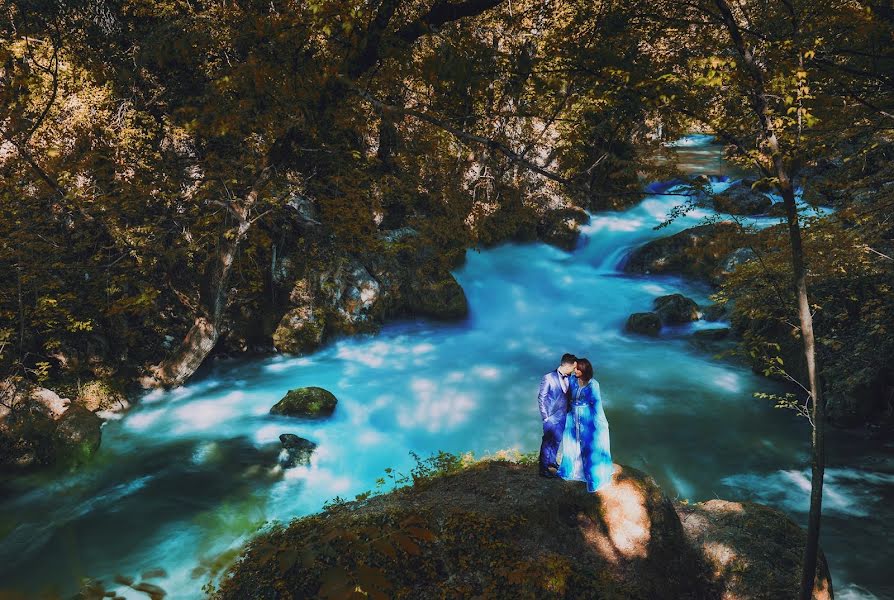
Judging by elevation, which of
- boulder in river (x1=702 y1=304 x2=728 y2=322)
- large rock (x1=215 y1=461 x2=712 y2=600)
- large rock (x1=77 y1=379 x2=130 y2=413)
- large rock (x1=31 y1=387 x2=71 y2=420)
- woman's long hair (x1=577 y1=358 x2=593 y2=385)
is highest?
woman's long hair (x1=577 y1=358 x2=593 y2=385)

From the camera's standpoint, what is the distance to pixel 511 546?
4.93 meters

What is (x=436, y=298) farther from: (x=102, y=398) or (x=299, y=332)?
(x=102, y=398)

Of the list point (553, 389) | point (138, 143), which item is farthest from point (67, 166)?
point (553, 389)

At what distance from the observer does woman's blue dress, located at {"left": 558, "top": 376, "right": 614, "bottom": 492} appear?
5.57 m

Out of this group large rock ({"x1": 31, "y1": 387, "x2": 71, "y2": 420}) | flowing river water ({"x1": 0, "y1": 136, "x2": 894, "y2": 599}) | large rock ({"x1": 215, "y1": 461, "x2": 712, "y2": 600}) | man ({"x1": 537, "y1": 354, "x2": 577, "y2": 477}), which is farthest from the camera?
large rock ({"x1": 31, "y1": 387, "x2": 71, "y2": 420})

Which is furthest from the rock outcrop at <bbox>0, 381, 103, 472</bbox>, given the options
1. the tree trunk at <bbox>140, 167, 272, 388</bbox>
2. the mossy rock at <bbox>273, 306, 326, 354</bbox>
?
the mossy rock at <bbox>273, 306, 326, 354</bbox>

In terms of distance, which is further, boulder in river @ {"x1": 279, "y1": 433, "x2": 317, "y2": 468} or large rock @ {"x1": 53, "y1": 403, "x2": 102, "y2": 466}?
boulder in river @ {"x1": 279, "y1": 433, "x2": 317, "y2": 468}

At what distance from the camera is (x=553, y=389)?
6.06 metres

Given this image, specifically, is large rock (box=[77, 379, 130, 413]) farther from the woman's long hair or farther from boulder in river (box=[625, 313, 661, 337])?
boulder in river (box=[625, 313, 661, 337])

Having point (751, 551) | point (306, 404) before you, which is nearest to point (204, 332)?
point (306, 404)

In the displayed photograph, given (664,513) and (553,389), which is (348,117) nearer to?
(553,389)

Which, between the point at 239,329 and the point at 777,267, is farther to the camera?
the point at 239,329

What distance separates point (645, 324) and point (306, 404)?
39.5ft

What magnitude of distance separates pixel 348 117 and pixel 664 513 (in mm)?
7928
